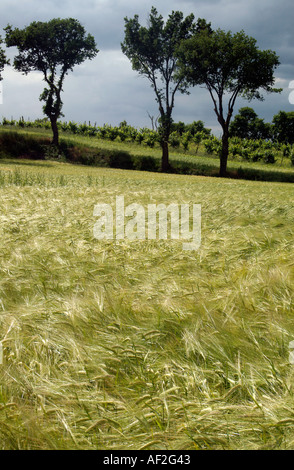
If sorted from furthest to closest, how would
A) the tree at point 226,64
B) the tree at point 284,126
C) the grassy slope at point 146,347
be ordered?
the tree at point 284,126
the tree at point 226,64
the grassy slope at point 146,347

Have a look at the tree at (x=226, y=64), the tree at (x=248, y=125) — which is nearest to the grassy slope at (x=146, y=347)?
the tree at (x=226, y=64)

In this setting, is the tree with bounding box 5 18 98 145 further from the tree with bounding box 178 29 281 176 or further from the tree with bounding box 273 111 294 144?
the tree with bounding box 273 111 294 144

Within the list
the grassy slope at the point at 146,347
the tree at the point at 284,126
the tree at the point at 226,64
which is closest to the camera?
the grassy slope at the point at 146,347

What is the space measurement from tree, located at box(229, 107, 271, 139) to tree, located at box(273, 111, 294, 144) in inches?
68.6

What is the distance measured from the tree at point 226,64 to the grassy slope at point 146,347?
31.1 metres

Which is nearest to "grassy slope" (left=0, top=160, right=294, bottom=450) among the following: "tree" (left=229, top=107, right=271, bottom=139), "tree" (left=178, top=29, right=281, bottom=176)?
"tree" (left=178, top=29, right=281, bottom=176)

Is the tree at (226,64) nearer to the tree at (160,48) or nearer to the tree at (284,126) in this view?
the tree at (160,48)

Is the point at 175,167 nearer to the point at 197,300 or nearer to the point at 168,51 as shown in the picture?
the point at 168,51

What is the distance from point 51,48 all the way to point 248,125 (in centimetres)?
4419

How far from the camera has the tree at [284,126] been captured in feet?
221

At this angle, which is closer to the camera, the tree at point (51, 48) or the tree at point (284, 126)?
the tree at point (51, 48)

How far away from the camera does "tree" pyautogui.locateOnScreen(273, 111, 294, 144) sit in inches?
2653

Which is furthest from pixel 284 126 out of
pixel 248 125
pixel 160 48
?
pixel 160 48
